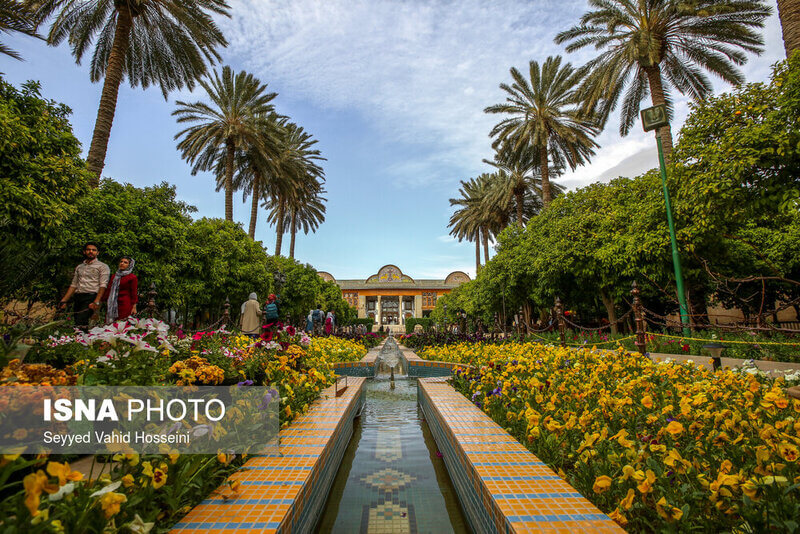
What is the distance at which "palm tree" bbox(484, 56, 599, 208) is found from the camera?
18.1 metres

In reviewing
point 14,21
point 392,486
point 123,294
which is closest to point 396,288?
point 14,21

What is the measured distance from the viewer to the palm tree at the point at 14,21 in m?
7.66

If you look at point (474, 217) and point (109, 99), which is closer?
point (109, 99)

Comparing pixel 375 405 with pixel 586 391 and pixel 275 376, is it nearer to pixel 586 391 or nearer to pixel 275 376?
pixel 275 376

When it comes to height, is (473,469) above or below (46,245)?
below

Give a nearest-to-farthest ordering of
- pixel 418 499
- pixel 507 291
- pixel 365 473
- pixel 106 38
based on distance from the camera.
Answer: pixel 418 499
pixel 365 473
pixel 106 38
pixel 507 291

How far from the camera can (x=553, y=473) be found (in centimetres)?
260

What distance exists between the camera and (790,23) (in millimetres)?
7691

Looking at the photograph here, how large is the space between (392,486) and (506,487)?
1.69 m

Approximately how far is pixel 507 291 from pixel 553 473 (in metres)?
16.4

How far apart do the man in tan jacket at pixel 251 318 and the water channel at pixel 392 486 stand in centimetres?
326

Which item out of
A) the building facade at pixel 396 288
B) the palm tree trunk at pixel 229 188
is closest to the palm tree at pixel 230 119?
the palm tree trunk at pixel 229 188

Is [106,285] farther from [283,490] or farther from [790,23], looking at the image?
[790,23]

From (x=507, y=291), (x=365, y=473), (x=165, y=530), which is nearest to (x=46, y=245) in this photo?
(x=365, y=473)
